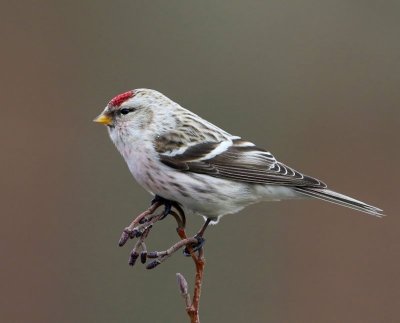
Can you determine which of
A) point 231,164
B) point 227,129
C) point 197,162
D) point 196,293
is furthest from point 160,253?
point 227,129

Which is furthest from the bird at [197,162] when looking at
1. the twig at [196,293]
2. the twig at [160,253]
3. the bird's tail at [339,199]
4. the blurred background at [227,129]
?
the blurred background at [227,129]

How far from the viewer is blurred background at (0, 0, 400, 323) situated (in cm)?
620

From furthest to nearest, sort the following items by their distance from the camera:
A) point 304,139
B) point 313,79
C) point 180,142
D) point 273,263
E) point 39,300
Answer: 1. point 313,79
2. point 304,139
3. point 273,263
4. point 39,300
5. point 180,142

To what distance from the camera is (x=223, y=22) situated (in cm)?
→ 838

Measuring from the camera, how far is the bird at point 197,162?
13.0 ft

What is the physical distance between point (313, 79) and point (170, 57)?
1293 mm

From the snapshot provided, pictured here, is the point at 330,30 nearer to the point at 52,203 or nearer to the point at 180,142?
the point at 52,203

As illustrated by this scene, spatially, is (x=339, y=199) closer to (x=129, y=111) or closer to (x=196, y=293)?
(x=129, y=111)

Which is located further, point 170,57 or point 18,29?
point 18,29

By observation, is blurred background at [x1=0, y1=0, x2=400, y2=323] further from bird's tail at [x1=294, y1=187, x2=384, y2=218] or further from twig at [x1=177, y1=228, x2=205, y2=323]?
twig at [x1=177, y1=228, x2=205, y2=323]

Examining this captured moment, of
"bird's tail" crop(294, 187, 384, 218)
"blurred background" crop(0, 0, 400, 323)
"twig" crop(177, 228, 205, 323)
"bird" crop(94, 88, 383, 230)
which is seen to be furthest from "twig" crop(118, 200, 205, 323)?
"blurred background" crop(0, 0, 400, 323)

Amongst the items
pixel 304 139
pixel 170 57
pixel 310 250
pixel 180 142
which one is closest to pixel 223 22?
pixel 170 57

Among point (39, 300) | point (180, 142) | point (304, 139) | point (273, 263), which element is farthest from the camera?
point (304, 139)

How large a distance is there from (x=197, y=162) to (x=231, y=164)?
0.17 m
